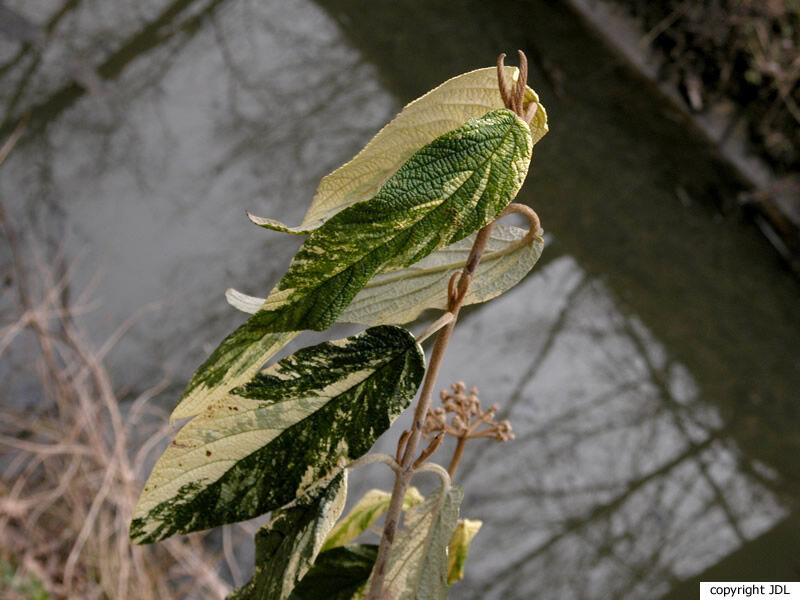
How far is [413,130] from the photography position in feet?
1.03

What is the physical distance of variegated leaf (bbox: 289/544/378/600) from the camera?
1.29 ft

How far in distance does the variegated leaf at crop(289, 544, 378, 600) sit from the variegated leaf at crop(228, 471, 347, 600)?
5cm

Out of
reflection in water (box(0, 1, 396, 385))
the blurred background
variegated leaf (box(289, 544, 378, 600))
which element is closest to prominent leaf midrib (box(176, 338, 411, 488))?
variegated leaf (box(289, 544, 378, 600))

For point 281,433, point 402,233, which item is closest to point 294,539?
point 281,433

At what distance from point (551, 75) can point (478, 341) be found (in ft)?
2.87

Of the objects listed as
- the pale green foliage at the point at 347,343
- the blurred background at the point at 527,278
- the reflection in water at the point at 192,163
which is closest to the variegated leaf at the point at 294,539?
the pale green foliage at the point at 347,343

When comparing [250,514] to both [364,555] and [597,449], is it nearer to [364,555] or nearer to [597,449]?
[364,555]

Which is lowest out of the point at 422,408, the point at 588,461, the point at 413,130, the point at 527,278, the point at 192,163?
the point at 588,461

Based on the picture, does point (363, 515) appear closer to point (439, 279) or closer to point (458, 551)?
point (458, 551)

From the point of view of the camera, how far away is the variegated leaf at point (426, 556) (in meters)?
0.36

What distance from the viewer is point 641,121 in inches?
83.1

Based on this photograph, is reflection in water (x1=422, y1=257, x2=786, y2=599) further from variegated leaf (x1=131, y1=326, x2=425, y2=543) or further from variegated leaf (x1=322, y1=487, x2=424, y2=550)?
variegated leaf (x1=131, y1=326, x2=425, y2=543)

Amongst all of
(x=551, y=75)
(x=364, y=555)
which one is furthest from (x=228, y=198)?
(x=364, y=555)

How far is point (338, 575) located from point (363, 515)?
0.22 feet
